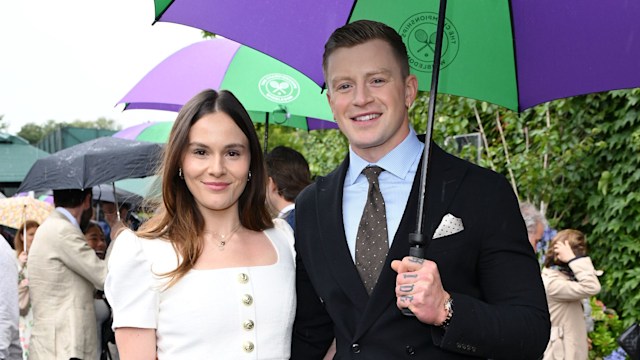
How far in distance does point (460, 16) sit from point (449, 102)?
19.4 feet

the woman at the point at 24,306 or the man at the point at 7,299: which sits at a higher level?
the man at the point at 7,299

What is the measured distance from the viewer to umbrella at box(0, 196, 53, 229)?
275 inches

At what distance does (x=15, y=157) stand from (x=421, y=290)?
15149mm

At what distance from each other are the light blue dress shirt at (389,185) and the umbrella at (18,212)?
499cm

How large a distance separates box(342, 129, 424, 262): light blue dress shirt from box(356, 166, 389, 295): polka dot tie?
0.03 m

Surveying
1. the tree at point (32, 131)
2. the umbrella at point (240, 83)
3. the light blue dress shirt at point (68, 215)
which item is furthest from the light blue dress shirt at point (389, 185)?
the tree at point (32, 131)

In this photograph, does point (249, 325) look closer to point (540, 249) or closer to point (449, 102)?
point (540, 249)

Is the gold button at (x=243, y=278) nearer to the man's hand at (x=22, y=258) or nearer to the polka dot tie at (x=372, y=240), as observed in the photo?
the polka dot tie at (x=372, y=240)

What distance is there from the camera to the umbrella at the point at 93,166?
6.40 meters

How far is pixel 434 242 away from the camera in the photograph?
250 cm

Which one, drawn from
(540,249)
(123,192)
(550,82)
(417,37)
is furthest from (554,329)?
(123,192)

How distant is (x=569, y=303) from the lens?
6.03 m

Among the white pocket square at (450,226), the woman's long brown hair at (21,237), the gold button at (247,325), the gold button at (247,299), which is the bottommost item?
the woman's long brown hair at (21,237)

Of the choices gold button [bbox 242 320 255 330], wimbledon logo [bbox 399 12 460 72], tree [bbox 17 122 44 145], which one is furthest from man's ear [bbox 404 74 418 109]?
tree [bbox 17 122 44 145]
